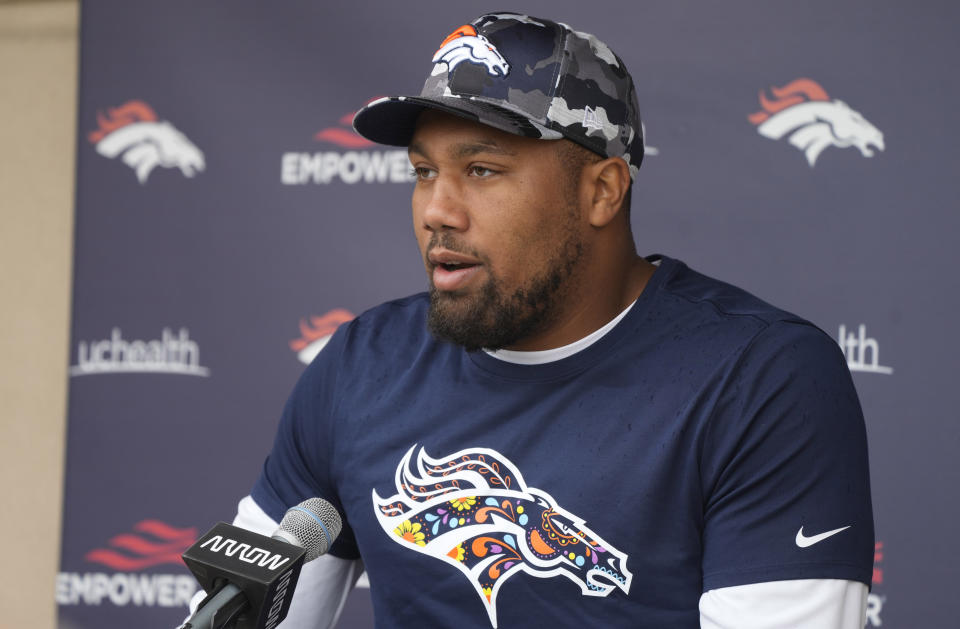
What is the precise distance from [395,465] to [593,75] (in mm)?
530

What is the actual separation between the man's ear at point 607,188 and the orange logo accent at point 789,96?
93 centimetres

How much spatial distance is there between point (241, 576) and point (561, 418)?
1.51 feet

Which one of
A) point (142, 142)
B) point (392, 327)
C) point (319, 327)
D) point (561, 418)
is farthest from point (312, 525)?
point (142, 142)

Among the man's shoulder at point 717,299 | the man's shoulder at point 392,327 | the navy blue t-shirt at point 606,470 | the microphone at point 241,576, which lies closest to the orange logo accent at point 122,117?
the man's shoulder at point 392,327

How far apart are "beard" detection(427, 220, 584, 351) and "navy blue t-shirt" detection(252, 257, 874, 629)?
0.19ft

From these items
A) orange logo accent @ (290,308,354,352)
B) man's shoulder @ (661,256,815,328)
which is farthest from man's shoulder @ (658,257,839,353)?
orange logo accent @ (290,308,354,352)

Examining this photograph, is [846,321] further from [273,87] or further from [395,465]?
[273,87]

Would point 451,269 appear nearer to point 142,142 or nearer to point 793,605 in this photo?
point 793,605

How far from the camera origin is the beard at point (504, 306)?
1.13 m

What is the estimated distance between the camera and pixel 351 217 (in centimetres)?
215

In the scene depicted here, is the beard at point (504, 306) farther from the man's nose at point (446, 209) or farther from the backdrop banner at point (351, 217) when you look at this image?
the backdrop banner at point (351, 217)

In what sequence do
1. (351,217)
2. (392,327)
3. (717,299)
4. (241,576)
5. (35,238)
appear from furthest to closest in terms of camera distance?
1. (35,238)
2. (351,217)
3. (392,327)
4. (717,299)
5. (241,576)

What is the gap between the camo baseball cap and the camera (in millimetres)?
1082

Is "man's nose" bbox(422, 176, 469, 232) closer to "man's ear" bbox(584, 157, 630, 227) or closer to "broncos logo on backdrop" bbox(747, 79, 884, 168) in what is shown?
"man's ear" bbox(584, 157, 630, 227)
